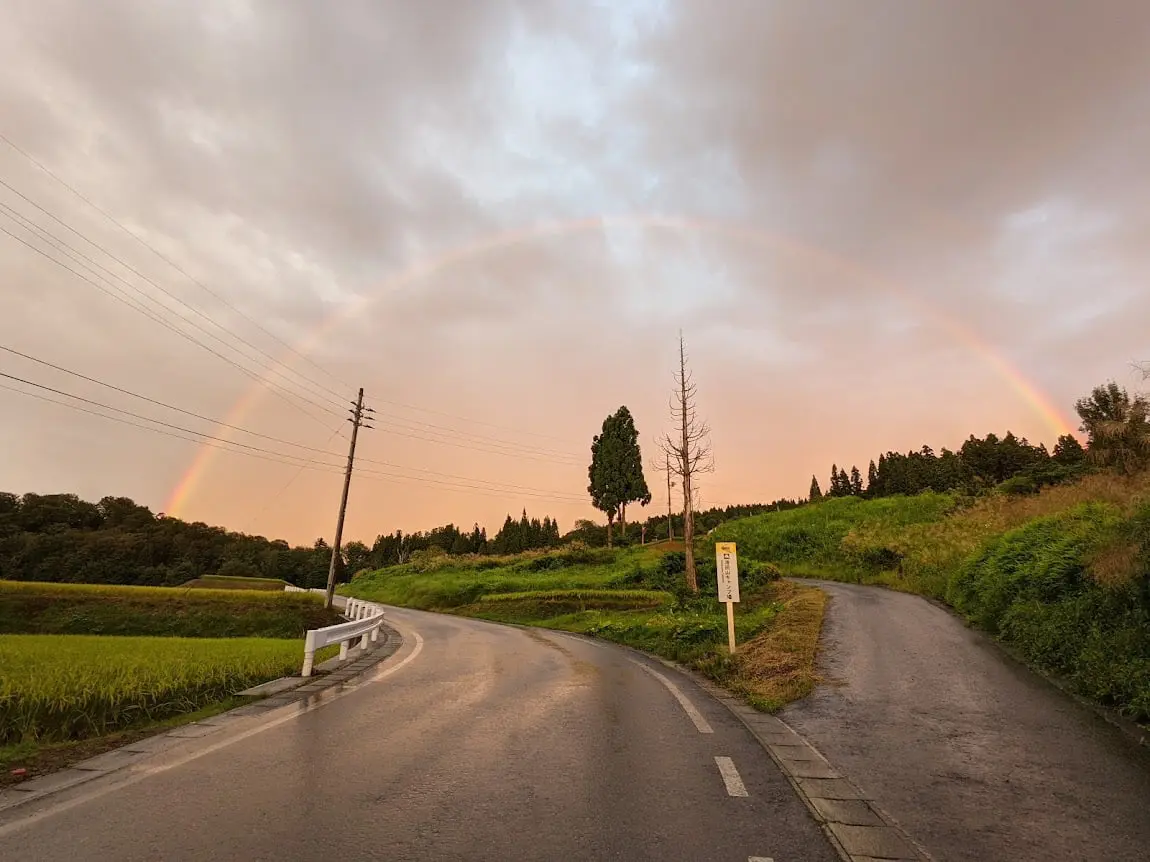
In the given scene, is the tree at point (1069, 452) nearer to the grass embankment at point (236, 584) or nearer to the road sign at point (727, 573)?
the road sign at point (727, 573)

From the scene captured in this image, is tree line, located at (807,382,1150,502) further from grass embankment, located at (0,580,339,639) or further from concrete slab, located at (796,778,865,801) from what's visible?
grass embankment, located at (0,580,339,639)

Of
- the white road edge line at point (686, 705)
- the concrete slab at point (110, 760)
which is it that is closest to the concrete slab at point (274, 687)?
the concrete slab at point (110, 760)

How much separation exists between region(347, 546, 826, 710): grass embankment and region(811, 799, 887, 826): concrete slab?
4239 millimetres

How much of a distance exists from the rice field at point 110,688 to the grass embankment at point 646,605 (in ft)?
28.6

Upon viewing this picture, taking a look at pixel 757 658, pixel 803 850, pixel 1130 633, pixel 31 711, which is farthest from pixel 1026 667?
pixel 31 711

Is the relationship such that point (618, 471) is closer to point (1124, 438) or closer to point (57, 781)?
point (1124, 438)

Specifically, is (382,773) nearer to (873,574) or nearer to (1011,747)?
(1011,747)

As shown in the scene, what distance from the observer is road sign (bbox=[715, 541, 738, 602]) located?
13414mm

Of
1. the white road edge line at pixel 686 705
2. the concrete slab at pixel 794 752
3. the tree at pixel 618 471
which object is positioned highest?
the tree at pixel 618 471

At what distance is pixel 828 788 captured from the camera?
217 inches

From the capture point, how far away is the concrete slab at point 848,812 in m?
4.68

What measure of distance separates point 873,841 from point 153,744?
7.02m

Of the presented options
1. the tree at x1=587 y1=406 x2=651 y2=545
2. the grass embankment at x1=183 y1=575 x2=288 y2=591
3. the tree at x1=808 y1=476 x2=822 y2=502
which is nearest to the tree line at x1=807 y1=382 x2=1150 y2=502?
the tree at x1=808 y1=476 x2=822 y2=502

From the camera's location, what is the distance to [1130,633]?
30.6 feet
